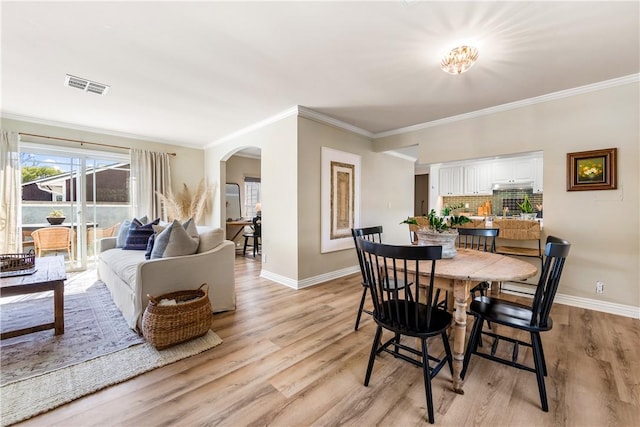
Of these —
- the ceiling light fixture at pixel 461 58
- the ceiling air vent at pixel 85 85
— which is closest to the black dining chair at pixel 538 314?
the ceiling light fixture at pixel 461 58

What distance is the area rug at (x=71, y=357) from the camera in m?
1.54

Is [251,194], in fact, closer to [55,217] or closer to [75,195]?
[75,195]

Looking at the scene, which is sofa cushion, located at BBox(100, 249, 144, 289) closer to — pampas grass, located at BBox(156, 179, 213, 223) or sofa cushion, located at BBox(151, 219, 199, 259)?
sofa cushion, located at BBox(151, 219, 199, 259)

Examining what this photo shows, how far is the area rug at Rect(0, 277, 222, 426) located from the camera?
5.06 ft

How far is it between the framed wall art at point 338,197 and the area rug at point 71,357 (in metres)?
2.26

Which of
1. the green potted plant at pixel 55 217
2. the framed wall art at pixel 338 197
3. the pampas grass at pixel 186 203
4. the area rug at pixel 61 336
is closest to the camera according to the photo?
the area rug at pixel 61 336

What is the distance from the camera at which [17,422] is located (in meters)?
1.37

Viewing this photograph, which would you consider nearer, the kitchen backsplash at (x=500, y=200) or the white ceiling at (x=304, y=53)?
the white ceiling at (x=304, y=53)

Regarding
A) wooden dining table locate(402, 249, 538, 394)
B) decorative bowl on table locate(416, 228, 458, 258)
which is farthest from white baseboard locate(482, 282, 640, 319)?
decorative bowl on table locate(416, 228, 458, 258)

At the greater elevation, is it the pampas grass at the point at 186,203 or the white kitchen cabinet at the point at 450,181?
the white kitchen cabinet at the point at 450,181

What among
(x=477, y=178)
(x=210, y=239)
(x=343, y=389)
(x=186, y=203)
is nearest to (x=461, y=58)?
(x=343, y=389)

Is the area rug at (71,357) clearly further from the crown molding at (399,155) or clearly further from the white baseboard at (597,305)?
the crown molding at (399,155)

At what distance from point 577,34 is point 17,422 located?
14.4 ft

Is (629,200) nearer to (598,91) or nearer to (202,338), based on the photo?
(598,91)
